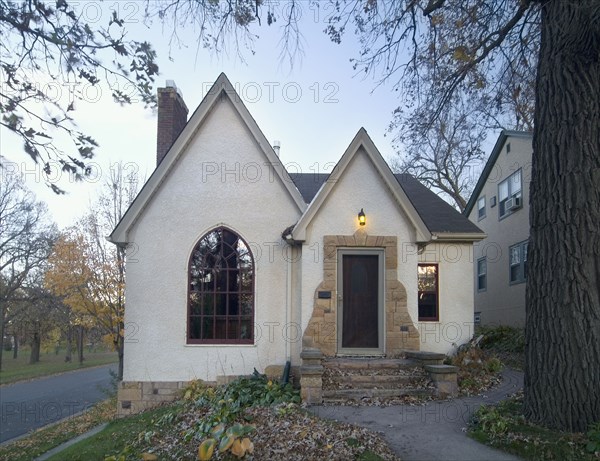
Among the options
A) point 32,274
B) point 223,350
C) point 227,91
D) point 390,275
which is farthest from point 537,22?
point 32,274

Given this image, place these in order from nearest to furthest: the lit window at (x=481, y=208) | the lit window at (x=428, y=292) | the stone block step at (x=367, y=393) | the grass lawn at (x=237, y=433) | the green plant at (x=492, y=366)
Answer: the grass lawn at (x=237, y=433) → the stone block step at (x=367, y=393) → the green plant at (x=492, y=366) → the lit window at (x=428, y=292) → the lit window at (x=481, y=208)

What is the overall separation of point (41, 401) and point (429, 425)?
19104 millimetres

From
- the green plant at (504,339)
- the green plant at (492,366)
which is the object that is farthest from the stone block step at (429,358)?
the green plant at (504,339)

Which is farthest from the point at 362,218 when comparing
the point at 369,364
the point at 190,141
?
the point at 190,141

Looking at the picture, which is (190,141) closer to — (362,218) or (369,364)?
(362,218)

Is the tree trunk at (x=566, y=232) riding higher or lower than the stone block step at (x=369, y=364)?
higher

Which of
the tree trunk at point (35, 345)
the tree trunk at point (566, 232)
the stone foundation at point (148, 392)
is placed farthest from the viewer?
the tree trunk at point (35, 345)

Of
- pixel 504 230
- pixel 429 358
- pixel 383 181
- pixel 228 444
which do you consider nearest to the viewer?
pixel 228 444

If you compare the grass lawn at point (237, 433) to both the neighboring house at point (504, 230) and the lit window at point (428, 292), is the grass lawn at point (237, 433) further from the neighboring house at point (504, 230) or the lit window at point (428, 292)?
the neighboring house at point (504, 230)

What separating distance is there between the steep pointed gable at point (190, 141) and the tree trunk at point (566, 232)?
5.29m

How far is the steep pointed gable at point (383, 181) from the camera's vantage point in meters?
10.5

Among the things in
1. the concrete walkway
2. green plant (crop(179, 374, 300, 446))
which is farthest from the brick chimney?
the concrete walkway

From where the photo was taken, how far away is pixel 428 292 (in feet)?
43.5

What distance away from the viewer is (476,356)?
36.5ft
